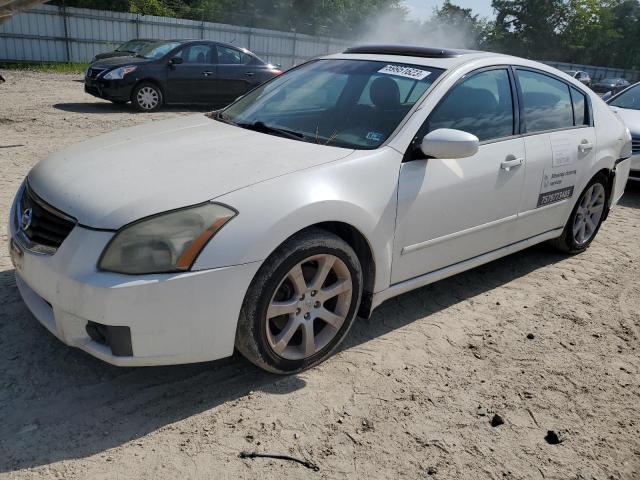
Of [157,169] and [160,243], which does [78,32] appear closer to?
[157,169]

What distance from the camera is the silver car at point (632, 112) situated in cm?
740

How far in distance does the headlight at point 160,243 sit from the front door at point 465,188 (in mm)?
1157

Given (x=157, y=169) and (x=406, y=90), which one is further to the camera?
(x=406, y=90)

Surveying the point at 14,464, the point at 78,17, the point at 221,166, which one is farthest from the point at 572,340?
the point at 78,17

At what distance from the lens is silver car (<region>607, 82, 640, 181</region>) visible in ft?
24.3

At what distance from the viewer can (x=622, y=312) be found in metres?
4.06

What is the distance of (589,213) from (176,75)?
9194mm

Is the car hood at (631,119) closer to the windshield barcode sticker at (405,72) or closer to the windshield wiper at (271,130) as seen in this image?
the windshield barcode sticker at (405,72)

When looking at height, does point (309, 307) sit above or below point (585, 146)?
below

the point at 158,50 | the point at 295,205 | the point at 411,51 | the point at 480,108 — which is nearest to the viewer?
the point at 295,205

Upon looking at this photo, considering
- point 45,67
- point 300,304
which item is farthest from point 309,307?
point 45,67

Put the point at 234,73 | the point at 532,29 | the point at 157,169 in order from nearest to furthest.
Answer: the point at 157,169, the point at 234,73, the point at 532,29

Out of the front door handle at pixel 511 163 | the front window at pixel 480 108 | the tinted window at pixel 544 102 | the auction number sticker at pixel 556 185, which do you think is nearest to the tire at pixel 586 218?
the auction number sticker at pixel 556 185

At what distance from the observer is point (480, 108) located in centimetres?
370
